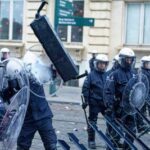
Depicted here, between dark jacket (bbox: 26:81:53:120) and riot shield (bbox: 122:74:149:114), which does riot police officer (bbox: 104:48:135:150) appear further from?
dark jacket (bbox: 26:81:53:120)

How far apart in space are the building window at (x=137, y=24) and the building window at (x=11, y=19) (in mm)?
4906

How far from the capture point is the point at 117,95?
901 centimetres

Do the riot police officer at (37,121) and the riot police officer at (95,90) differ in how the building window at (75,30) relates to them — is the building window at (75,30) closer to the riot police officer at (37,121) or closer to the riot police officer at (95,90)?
the riot police officer at (95,90)

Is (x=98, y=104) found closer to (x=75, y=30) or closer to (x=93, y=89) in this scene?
(x=93, y=89)

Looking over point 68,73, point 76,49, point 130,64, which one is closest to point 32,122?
point 68,73

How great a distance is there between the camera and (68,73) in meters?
5.97

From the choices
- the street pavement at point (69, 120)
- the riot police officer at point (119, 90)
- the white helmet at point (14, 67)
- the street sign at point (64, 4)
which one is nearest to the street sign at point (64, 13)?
the street sign at point (64, 4)


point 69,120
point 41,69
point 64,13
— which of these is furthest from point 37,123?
point 64,13

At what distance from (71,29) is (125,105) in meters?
16.1

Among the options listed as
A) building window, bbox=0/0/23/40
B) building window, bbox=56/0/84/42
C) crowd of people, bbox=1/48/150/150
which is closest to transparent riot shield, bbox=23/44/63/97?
crowd of people, bbox=1/48/150/150

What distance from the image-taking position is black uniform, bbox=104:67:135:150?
29.0ft

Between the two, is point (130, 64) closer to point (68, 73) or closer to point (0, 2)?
point (68, 73)

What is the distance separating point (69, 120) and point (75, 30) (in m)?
11.1

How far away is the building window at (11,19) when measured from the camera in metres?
25.3
